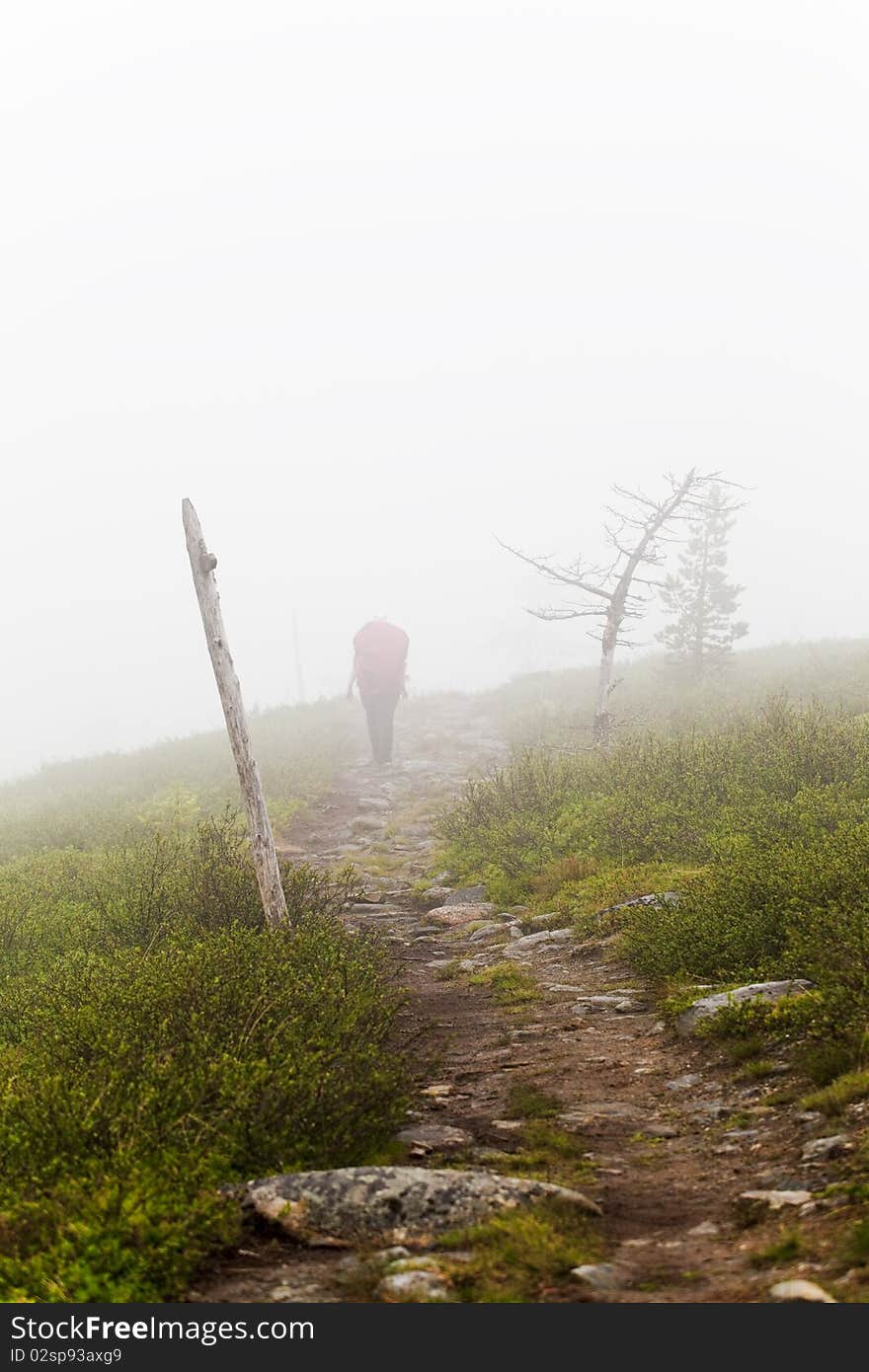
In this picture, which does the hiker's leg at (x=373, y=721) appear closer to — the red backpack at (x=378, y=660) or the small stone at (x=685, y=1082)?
the red backpack at (x=378, y=660)

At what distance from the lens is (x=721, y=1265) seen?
3.10 m

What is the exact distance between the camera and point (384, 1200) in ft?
11.8

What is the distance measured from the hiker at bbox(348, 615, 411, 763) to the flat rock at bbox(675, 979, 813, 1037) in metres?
19.0

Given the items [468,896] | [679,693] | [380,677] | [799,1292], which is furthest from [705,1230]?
[679,693]

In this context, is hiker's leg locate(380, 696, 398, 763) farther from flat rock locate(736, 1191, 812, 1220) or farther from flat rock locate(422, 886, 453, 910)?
flat rock locate(736, 1191, 812, 1220)

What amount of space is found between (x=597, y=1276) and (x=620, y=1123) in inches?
75.9

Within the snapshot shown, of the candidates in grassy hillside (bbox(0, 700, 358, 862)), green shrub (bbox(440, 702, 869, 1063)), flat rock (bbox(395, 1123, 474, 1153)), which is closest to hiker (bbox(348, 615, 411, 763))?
grassy hillside (bbox(0, 700, 358, 862))

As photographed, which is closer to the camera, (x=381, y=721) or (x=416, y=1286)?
(x=416, y=1286)

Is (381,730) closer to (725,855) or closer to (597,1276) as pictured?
(725,855)

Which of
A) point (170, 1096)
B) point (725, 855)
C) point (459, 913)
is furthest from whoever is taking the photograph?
point (459, 913)

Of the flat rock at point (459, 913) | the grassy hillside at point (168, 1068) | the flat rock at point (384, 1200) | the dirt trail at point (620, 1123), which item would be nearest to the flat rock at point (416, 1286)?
the dirt trail at point (620, 1123)

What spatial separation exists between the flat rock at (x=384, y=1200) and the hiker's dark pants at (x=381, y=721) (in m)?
21.4

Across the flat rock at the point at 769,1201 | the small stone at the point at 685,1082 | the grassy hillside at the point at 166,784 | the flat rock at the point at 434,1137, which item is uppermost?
the grassy hillside at the point at 166,784

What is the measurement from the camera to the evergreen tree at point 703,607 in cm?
3045
